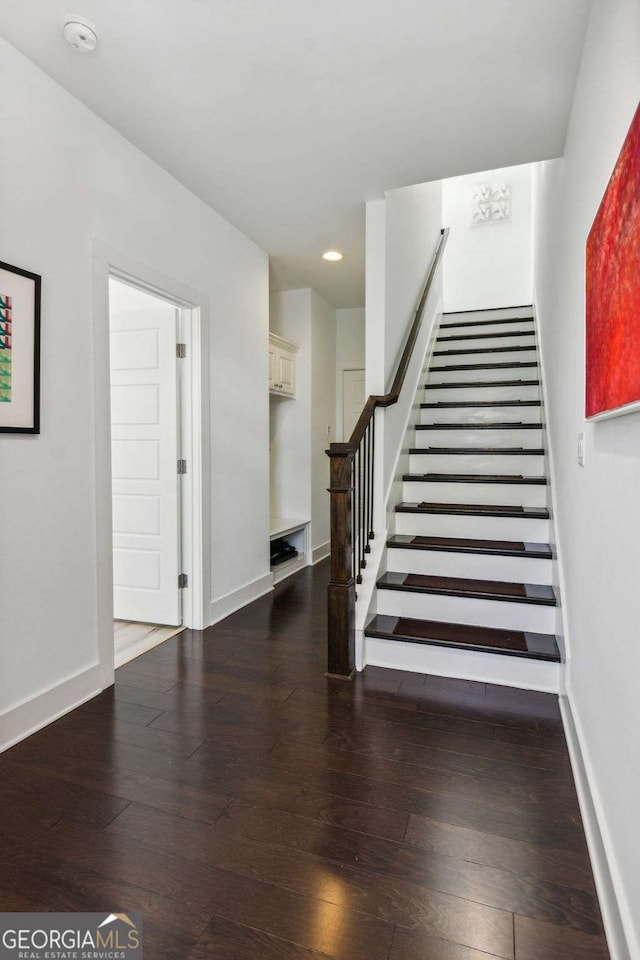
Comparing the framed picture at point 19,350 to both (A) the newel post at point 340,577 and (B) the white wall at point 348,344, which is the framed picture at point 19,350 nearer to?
(A) the newel post at point 340,577

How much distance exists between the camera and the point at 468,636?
2.66 meters

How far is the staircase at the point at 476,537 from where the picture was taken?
8.64 feet

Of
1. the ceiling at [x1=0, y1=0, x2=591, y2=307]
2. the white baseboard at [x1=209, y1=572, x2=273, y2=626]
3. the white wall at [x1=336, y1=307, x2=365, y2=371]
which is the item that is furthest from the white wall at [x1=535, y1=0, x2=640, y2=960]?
the white wall at [x1=336, y1=307, x2=365, y2=371]

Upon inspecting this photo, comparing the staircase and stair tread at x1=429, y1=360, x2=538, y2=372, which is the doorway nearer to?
the staircase

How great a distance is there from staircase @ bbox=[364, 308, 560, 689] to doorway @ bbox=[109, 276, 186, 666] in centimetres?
138

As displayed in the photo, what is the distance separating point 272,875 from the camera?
1454 millimetres

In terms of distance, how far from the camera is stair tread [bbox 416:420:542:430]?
371 cm

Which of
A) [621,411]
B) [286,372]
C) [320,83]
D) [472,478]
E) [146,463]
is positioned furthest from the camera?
[286,372]

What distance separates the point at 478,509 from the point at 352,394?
2.93 m

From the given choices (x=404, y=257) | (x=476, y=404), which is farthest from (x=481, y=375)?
(x=404, y=257)

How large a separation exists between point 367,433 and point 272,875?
84.6 inches

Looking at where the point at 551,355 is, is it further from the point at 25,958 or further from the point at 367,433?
the point at 25,958

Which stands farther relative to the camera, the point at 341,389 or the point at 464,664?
the point at 341,389

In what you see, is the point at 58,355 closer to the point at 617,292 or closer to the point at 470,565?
the point at 617,292
